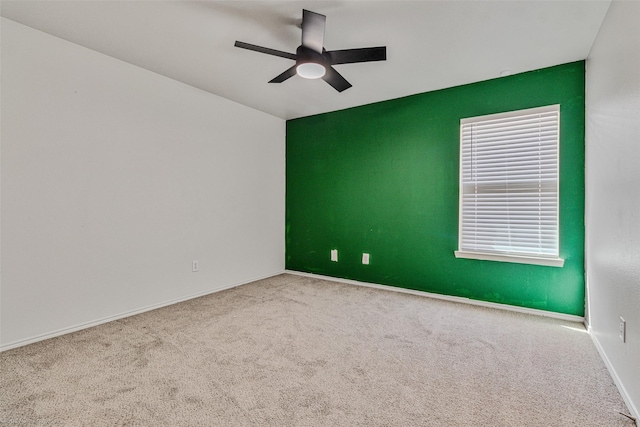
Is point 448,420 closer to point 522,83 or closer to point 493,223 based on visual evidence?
point 493,223

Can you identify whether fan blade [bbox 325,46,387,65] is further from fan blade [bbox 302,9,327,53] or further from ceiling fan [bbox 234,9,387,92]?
fan blade [bbox 302,9,327,53]

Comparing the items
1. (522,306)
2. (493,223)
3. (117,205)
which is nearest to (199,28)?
(117,205)

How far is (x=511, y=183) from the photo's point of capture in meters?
3.04

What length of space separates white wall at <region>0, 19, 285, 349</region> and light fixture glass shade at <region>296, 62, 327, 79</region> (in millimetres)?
1702

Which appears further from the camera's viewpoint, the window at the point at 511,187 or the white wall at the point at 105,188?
the window at the point at 511,187

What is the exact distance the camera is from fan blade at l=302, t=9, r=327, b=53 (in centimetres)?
186

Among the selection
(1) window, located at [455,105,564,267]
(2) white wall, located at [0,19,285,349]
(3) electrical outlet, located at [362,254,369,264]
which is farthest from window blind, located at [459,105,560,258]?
(2) white wall, located at [0,19,285,349]

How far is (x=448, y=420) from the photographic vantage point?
1.48 metres

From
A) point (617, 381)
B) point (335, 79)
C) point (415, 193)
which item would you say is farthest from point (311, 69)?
point (617, 381)

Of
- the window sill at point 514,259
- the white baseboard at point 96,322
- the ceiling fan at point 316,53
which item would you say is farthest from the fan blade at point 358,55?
the white baseboard at point 96,322

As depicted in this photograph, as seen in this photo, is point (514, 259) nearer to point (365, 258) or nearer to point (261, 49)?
point (365, 258)

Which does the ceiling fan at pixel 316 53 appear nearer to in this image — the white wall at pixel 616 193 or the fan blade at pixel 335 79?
the fan blade at pixel 335 79

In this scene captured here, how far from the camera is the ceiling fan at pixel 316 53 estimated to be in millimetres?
1964

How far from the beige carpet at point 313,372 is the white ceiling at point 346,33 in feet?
7.74
